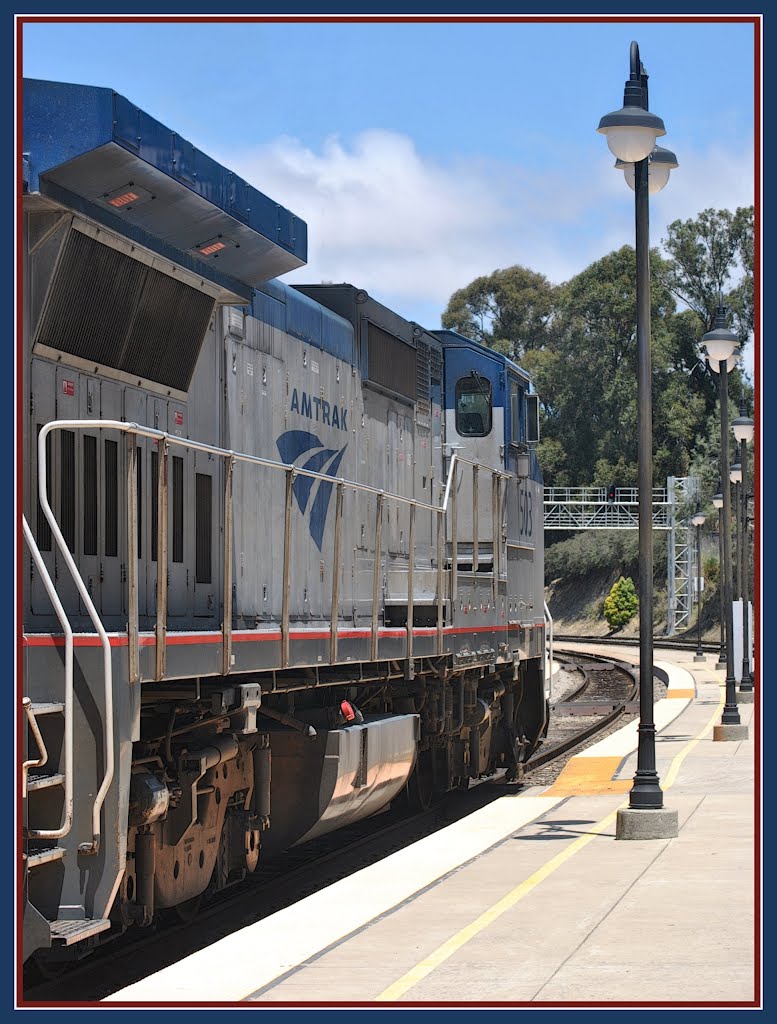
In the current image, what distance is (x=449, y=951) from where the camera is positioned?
6.73 meters

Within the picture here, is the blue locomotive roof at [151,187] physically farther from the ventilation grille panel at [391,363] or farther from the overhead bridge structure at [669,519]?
the overhead bridge structure at [669,519]

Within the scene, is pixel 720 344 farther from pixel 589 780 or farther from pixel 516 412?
pixel 589 780

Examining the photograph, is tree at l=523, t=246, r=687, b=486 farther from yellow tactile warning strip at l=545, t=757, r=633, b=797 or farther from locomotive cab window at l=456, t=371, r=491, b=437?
locomotive cab window at l=456, t=371, r=491, b=437

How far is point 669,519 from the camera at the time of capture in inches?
2442

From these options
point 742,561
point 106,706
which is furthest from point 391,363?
point 742,561

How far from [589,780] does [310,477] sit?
6.40m

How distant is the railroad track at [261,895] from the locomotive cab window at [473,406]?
3.87m

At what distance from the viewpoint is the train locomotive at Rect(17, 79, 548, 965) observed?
19.5 ft

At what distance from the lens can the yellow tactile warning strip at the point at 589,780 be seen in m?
14.0

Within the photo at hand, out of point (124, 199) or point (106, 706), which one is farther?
point (124, 199)

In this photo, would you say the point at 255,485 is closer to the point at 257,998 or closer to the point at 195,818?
the point at 195,818

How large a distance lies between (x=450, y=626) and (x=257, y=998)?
253 inches

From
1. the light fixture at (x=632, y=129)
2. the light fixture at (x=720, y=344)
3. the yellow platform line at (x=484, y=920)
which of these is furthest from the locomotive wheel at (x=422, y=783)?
the light fixture at (x=720, y=344)

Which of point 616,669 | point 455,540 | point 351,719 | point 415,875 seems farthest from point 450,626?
point 616,669
